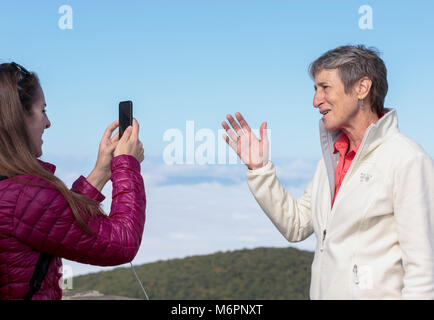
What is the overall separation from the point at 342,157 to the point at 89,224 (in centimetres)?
188

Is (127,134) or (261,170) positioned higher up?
(127,134)

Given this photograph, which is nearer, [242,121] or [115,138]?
[115,138]

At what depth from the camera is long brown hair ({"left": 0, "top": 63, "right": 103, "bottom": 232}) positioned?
2381 mm

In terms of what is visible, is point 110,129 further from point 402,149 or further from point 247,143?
point 402,149

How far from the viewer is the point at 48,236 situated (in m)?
2.35

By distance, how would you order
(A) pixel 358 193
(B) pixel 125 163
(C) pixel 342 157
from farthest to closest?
1. (C) pixel 342 157
2. (A) pixel 358 193
3. (B) pixel 125 163

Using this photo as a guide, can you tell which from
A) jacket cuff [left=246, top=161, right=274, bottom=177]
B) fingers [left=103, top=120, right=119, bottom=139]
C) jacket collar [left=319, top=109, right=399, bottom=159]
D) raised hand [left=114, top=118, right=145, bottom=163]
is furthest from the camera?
jacket cuff [left=246, top=161, right=274, bottom=177]

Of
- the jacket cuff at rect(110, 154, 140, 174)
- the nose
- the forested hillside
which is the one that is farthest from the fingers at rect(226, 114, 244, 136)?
the forested hillside

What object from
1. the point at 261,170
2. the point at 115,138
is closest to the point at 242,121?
the point at 261,170

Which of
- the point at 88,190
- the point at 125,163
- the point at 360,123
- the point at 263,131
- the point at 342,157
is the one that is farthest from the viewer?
the point at 263,131

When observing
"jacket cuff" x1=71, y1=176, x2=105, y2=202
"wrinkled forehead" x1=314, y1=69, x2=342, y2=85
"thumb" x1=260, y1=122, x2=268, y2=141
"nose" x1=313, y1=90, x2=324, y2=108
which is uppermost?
"wrinkled forehead" x1=314, y1=69, x2=342, y2=85

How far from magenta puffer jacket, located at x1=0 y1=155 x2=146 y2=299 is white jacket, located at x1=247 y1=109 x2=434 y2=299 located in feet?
4.25

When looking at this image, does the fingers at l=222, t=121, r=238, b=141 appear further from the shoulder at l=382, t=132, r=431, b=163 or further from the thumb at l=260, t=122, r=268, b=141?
the shoulder at l=382, t=132, r=431, b=163
